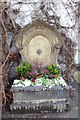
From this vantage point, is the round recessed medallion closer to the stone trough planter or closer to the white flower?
the white flower

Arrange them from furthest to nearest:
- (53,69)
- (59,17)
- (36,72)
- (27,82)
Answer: (59,17) → (53,69) → (36,72) → (27,82)

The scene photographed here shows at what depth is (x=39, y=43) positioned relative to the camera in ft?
11.6

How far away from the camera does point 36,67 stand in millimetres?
3406

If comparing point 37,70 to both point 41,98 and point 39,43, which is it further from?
point 41,98

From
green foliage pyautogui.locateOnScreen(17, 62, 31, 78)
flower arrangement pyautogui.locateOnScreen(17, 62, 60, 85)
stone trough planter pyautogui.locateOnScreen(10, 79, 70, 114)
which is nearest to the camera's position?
stone trough planter pyautogui.locateOnScreen(10, 79, 70, 114)

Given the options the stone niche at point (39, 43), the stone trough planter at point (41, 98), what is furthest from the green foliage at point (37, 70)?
the stone trough planter at point (41, 98)

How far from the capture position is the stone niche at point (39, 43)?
3430 mm

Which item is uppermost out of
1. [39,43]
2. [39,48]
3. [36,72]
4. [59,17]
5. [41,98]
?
[59,17]

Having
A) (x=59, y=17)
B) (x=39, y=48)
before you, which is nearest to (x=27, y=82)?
(x=39, y=48)

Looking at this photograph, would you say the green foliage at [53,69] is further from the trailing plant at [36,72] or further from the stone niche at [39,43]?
the stone niche at [39,43]

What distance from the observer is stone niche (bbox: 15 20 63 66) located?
11.3ft

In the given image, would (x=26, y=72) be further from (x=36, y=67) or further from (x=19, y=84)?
(x=19, y=84)

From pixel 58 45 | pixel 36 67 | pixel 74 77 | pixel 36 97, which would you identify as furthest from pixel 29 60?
pixel 74 77

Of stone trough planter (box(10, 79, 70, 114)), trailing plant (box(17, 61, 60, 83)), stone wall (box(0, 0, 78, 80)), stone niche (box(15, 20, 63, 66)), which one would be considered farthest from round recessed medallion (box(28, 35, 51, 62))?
stone trough planter (box(10, 79, 70, 114))
